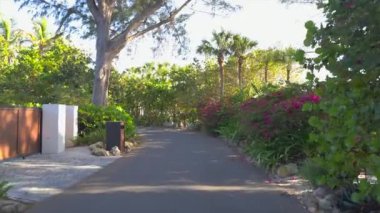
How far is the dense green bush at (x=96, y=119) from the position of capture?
20938 millimetres

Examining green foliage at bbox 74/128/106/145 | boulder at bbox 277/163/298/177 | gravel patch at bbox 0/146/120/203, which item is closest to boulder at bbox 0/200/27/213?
gravel patch at bbox 0/146/120/203

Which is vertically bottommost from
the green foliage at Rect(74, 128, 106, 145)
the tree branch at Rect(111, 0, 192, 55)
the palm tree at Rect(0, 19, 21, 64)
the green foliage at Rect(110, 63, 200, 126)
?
the green foliage at Rect(74, 128, 106, 145)

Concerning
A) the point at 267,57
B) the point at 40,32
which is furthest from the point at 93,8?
the point at 40,32

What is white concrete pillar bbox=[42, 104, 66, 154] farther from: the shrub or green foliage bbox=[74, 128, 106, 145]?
the shrub

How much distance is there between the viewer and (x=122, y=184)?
33.4 ft

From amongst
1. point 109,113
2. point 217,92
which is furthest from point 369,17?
point 217,92

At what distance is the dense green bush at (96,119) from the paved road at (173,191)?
22.6 feet

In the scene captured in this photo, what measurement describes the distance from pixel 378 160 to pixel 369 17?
96cm

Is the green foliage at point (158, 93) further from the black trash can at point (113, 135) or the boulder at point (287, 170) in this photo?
the boulder at point (287, 170)

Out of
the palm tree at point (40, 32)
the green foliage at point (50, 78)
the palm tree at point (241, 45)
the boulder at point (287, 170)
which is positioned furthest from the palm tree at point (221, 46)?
the boulder at point (287, 170)

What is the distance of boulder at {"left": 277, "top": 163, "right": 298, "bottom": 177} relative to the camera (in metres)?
11.5

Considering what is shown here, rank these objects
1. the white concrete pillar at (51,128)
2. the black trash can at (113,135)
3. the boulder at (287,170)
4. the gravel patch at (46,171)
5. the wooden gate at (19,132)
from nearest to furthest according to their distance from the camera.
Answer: the gravel patch at (46,171), the boulder at (287,170), the wooden gate at (19,132), the white concrete pillar at (51,128), the black trash can at (113,135)

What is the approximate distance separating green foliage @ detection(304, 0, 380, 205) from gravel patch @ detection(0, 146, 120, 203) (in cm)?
596

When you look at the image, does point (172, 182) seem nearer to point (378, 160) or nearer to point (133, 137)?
point (378, 160)
